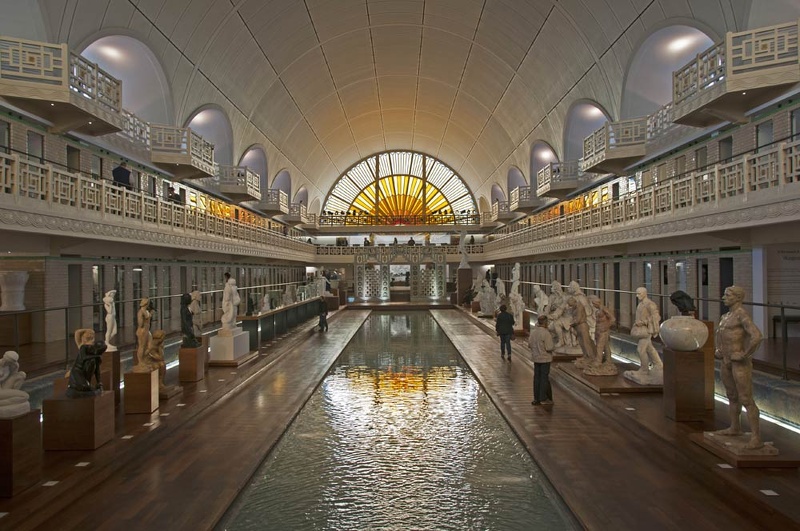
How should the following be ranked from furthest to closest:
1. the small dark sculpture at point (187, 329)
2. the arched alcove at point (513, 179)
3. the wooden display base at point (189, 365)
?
1. the arched alcove at point (513, 179)
2. the small dark sculpture at point (187, 329)
3. the wooden display base at point (189, 365)

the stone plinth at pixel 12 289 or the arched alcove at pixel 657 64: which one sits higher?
the arched alcove at pixel 657 64

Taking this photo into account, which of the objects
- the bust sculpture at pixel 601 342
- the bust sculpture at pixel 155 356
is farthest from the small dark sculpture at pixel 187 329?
the bust sculpture at pixel 601 342

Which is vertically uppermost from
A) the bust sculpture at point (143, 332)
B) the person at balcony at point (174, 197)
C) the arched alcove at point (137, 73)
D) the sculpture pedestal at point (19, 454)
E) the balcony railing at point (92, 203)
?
the arched alcove at point (137, 73)

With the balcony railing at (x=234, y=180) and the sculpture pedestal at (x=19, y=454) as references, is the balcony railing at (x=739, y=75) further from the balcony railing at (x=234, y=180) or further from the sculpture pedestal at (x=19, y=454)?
the balcony railing at (x=234, y=180)

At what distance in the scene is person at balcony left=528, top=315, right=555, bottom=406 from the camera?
34.3 ft

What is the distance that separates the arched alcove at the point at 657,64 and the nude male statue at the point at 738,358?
48.5 feet

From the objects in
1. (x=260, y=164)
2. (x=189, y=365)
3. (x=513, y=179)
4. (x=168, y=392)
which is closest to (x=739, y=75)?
(x=168, y=392)

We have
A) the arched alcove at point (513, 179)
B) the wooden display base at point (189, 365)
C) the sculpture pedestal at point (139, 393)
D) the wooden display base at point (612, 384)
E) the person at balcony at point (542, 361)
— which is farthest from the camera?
the arched alcove at point (513, 179)

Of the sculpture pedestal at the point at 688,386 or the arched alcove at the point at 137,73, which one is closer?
the sculpture pedestal at the point at 688,386

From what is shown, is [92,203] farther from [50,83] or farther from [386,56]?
[386,56]

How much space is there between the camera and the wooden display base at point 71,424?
24.8 ft

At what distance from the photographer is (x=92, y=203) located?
533 inches

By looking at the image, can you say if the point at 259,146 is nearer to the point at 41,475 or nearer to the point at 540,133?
the point at 540,133

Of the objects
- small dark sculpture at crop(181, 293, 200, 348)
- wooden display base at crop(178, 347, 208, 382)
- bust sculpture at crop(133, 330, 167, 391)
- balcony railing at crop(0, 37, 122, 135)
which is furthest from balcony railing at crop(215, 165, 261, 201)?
bust sculpture at crop(133, 330, 167, 391)
